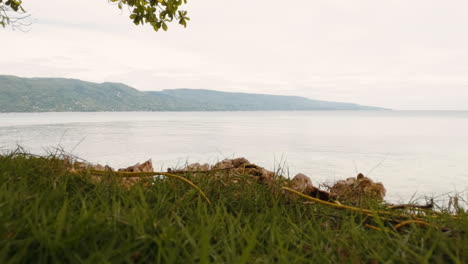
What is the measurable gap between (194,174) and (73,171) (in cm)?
76

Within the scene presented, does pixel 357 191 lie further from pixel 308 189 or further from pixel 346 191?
pixel 308 189

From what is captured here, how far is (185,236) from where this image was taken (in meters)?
1.16

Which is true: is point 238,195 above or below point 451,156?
above

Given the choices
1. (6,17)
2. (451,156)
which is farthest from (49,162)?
(451,156)

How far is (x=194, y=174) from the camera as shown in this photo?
2396mm

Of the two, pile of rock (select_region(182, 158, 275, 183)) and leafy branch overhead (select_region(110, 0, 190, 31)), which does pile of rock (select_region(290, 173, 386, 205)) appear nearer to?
pile of rock (select_region(182, 158, 275, 183))

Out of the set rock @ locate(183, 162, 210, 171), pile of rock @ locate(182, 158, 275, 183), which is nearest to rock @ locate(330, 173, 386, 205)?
pile of rock @ locate(182, 158, 275, 183)

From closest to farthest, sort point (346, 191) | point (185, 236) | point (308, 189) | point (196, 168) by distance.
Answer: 1. point (185, 236)
2. point (308, 189)
3. point (346, 191)
4. point (196, 168)

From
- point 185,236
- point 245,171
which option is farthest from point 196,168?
point 185,236

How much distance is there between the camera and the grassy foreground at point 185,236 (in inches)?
38.8

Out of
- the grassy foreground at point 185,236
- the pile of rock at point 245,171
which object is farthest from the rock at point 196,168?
the grassy foreground at point 185,236

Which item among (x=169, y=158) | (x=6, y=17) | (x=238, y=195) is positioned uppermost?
(x=6, y=17)

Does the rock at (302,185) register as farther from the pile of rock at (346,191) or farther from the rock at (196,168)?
the rock at (196,168)

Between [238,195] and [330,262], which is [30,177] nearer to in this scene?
[238,195]
